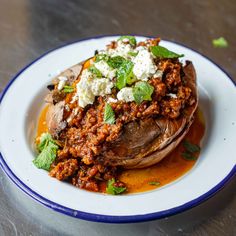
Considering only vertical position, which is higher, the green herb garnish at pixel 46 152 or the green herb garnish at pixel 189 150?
the green herb garnish at pixel 189 150

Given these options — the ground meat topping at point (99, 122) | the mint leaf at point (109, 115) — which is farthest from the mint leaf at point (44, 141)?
the mint leaf at point (109, 115)

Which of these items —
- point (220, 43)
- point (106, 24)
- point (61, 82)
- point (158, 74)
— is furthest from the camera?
point (106, 24)

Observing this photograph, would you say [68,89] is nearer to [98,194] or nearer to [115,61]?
[115,61]

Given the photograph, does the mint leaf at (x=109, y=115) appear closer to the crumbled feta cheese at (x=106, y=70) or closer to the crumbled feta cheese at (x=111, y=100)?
the crumbled feta cheese at (x=111, y=100)

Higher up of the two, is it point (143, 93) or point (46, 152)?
point (143, 93)

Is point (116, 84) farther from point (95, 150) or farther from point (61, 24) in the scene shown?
point (61, 24)

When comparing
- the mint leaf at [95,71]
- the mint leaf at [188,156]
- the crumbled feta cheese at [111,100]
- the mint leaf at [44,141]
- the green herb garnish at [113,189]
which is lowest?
the mint leaf at [44,141]

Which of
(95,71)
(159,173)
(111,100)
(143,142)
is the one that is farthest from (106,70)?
(159,173)
